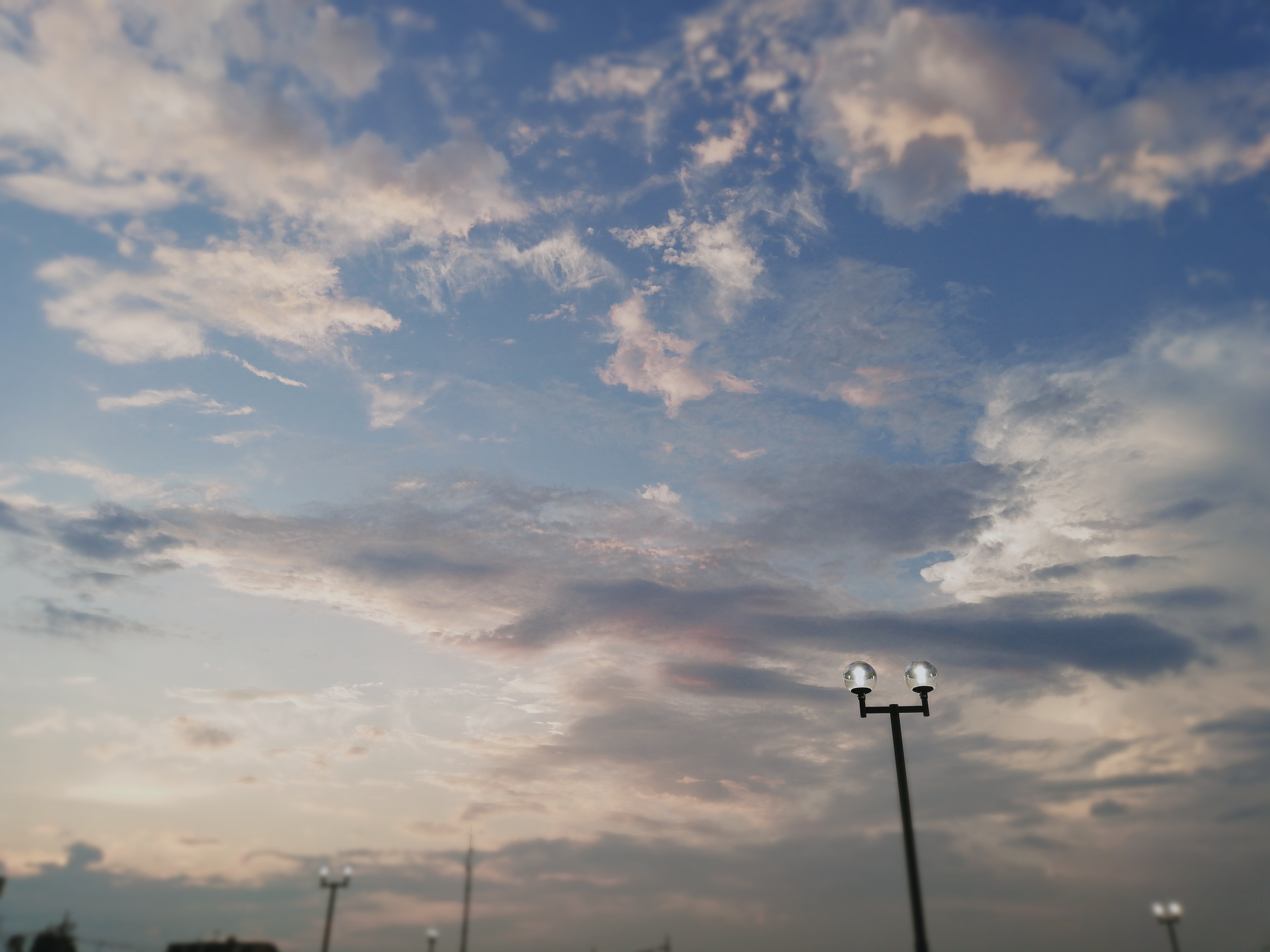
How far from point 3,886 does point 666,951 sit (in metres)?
79.6

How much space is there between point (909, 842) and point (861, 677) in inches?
115

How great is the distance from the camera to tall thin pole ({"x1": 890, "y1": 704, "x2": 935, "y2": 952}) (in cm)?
1190

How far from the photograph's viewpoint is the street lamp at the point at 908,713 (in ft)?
39.8

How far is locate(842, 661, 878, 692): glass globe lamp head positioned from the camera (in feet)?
47.8

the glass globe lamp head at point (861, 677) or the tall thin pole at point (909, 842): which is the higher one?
the glass globe lamp head at point (861, 677)

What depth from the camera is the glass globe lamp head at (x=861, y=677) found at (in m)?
14.6

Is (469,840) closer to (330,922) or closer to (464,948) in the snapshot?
(464,948)

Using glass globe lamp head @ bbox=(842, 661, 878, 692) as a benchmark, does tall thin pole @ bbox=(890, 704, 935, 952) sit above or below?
below

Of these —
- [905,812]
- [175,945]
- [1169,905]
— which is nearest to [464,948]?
[175,945]

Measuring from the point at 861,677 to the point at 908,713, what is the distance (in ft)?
3.57

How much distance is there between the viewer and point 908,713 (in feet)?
47.6

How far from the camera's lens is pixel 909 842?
503 inches

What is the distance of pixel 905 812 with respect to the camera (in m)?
13.1

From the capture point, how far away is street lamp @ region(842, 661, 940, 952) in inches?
478
